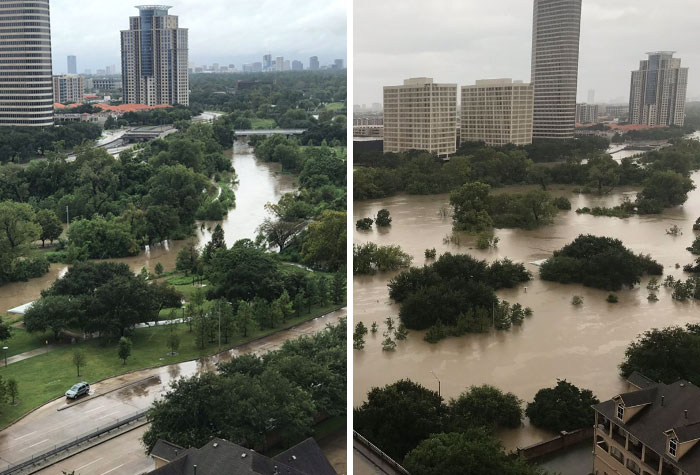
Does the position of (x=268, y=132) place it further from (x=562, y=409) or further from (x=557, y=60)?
(x=562, y=409)

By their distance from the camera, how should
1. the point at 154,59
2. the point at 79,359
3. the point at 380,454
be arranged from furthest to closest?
the point at 154,59, the point at 79,359, the point at 380,454

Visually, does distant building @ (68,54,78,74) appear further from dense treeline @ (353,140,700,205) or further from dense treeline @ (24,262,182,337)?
dense treeline @ (353,140,700,205)

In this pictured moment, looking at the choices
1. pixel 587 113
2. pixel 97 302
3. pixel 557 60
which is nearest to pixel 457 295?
pixel 587 113

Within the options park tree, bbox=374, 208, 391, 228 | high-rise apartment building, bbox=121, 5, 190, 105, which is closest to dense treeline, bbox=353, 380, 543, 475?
high-rise apartment building, bbox=121, 5, 190, 105

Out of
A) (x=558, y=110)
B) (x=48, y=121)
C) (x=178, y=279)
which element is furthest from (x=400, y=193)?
(x=48, y=121)

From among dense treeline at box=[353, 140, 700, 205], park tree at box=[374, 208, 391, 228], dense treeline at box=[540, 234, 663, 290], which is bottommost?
dense treeline at box=[540, 234, 663, 290]

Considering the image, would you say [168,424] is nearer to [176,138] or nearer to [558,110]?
[176,138]
